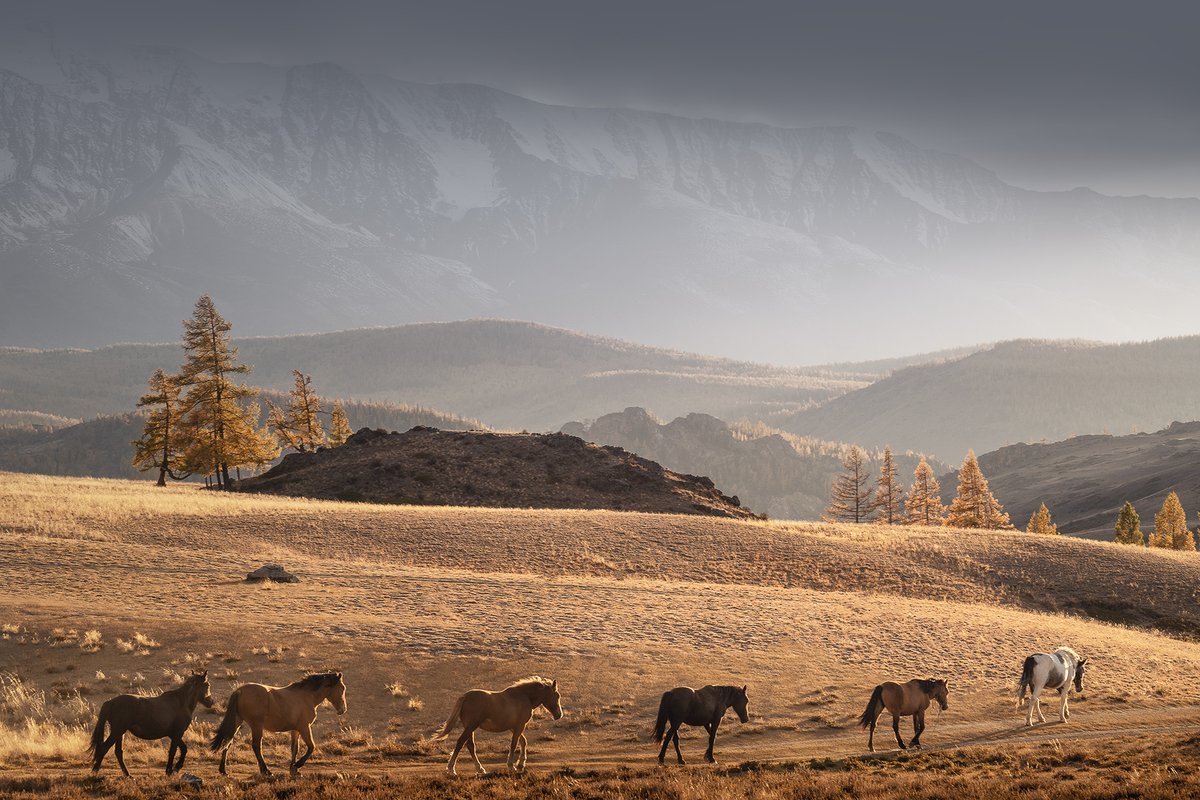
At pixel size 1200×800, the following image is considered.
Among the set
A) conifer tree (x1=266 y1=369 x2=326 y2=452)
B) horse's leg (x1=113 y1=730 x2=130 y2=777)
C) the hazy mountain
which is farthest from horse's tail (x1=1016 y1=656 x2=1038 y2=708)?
the hazy mountain

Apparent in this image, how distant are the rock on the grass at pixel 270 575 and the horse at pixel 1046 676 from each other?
2614 centimetres

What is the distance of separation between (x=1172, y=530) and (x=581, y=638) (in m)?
90.8

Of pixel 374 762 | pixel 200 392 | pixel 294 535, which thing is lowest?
pixel 374 762

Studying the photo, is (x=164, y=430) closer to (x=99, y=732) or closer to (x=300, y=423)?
(x=300, y=423)

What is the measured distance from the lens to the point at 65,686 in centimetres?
2531

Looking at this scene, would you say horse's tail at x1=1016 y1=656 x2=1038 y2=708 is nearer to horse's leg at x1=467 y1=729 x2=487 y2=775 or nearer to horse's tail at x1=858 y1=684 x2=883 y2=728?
horse's tail at x1=858 y1=684 x2=883 y2=728

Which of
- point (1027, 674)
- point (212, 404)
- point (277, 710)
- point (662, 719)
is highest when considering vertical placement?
point (212, 404)

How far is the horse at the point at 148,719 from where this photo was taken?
19703 millimetres

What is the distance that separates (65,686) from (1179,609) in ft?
168

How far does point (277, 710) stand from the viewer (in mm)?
20062

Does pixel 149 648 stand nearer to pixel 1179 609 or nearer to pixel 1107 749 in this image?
pixel 1107 749

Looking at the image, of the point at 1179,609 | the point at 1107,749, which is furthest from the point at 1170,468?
the point at 1107,749

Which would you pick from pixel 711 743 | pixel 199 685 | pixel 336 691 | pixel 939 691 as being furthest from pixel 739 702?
pixel 199 685

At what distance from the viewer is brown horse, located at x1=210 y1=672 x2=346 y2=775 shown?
19.8 metres
